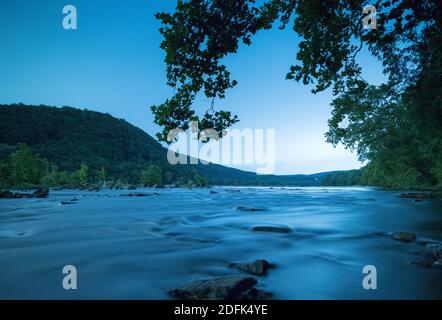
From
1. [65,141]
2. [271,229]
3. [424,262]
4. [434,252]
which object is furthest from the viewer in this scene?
[65,141]

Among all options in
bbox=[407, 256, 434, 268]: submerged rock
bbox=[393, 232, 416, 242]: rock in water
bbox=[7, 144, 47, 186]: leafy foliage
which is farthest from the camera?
bbox=[7, 144, 47, 186]: leafy foliage

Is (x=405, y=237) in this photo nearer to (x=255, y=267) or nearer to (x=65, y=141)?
(x=255, y=267)

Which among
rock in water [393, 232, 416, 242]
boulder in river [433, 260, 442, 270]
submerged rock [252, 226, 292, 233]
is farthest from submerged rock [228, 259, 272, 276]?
rock in water [393, 232, 416, 242]

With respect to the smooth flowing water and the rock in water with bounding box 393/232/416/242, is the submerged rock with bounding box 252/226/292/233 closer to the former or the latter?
the smooth flowing water

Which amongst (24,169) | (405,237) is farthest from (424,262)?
(24,169)

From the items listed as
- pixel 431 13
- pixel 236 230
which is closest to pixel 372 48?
pixel 431 13

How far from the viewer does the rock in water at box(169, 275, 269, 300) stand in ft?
12.7

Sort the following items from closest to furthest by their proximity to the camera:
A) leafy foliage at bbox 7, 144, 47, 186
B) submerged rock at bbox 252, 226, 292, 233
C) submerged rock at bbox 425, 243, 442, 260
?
submerged rock at bbox 425, 243, 442, 260 < submerged rock at bbox 252, 226, 292, 233 < leafy foliage at bbox 7, 144, 47, 186

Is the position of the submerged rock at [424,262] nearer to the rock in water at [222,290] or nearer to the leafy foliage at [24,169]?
the rock in water at [222,290]

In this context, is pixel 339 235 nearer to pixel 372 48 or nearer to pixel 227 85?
pixel 227 85

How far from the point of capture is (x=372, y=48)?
16.2 meters

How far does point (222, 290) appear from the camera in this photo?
3.89 metres

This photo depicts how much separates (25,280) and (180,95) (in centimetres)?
505

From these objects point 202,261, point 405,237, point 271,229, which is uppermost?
point 405,237
